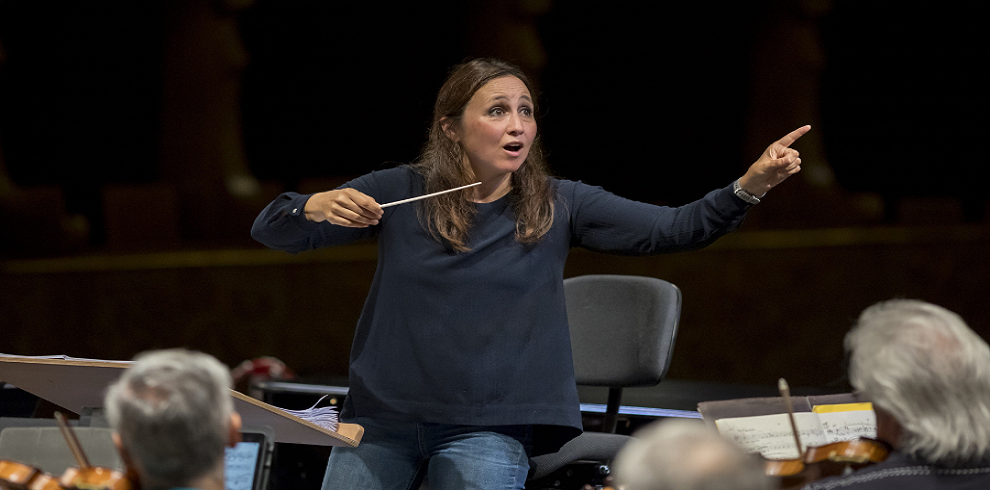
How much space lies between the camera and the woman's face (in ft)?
6.55

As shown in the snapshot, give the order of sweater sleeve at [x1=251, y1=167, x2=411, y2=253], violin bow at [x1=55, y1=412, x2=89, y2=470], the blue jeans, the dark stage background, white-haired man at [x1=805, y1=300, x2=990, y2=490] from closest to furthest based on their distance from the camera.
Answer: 1. white-haired man at [x1=805, y1=300, x2=990, y2=490]
2. violin bow at [x1=55, y1=412, x2=89, y2=470]
3. the blue jeans
4. sweater sleeve at [x1=251, y1=167, x2=411, y2=253]
5. the dark stage background

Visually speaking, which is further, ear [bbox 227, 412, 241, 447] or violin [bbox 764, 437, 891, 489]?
violin [bbox 764, 437, 891, 489]

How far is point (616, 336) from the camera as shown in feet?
7.95

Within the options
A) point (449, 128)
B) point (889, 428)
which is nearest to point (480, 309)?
point (449, 128)

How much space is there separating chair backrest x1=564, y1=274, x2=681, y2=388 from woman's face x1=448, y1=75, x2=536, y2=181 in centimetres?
58

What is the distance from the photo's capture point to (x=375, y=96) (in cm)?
573

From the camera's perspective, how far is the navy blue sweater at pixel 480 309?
1.85 meters

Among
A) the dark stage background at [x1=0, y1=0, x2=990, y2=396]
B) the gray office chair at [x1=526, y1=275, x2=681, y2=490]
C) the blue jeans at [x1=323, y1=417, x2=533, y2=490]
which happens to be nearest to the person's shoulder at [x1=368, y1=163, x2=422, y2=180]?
the blue jeans at [x1=323, y1=417, x2=533, y2=490]

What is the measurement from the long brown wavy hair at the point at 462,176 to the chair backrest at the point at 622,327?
19.6 inches

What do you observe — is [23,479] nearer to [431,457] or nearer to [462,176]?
[431,457]

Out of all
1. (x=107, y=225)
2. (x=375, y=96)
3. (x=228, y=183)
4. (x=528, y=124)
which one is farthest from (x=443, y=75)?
(x=528, y=124)

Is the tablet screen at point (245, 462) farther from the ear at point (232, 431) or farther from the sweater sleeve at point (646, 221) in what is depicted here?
the sweater sleeve at point (646, 221)

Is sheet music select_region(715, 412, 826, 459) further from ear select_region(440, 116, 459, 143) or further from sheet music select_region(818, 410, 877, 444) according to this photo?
ear select_region(440, 116, 459, 143)

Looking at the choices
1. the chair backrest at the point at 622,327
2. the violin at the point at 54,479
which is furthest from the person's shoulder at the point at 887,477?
the chair backrest at the point at 622,327
